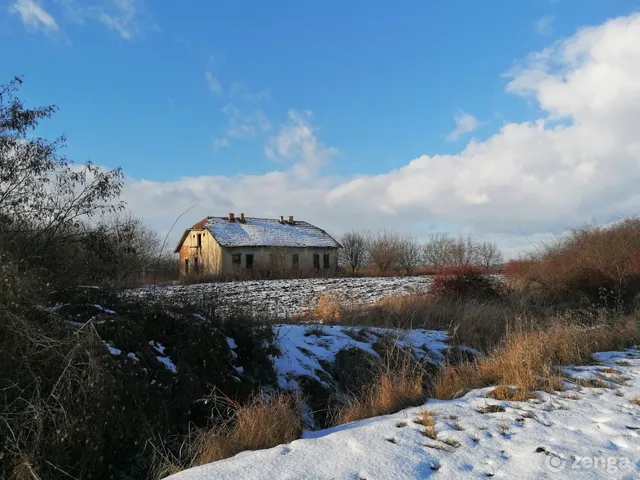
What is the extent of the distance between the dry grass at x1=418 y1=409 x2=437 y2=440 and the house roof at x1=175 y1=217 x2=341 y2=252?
4184cm

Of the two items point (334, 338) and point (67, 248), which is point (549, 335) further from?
point (67, 248)

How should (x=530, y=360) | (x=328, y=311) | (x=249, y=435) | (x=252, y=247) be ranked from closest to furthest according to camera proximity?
1. (x=249, y=435)
2. (x=530, y=360)
3. (x=328, y=311)
4. (x=252, y=247)

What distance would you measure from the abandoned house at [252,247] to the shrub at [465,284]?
24229 mm

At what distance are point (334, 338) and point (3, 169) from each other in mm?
6517

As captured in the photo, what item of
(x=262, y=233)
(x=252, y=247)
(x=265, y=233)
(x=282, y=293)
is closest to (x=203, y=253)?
(x=252, y=247)

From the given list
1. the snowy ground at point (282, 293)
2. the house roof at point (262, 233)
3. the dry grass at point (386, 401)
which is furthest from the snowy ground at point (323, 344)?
the house roof at point (262, 233)

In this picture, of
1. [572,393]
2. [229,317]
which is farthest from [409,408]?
[229,317]

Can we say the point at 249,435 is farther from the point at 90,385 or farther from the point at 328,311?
the point at 328,311

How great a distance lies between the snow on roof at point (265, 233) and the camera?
4731 centimetres

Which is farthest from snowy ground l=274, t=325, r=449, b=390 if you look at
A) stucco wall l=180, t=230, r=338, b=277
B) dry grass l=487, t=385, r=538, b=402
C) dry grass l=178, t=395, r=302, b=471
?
stucco wall l=180, t=230, r=338, b=277

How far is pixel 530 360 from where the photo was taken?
22.1 feet

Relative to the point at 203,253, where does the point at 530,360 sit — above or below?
below

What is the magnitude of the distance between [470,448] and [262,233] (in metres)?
46.4

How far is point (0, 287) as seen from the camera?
179 inches
